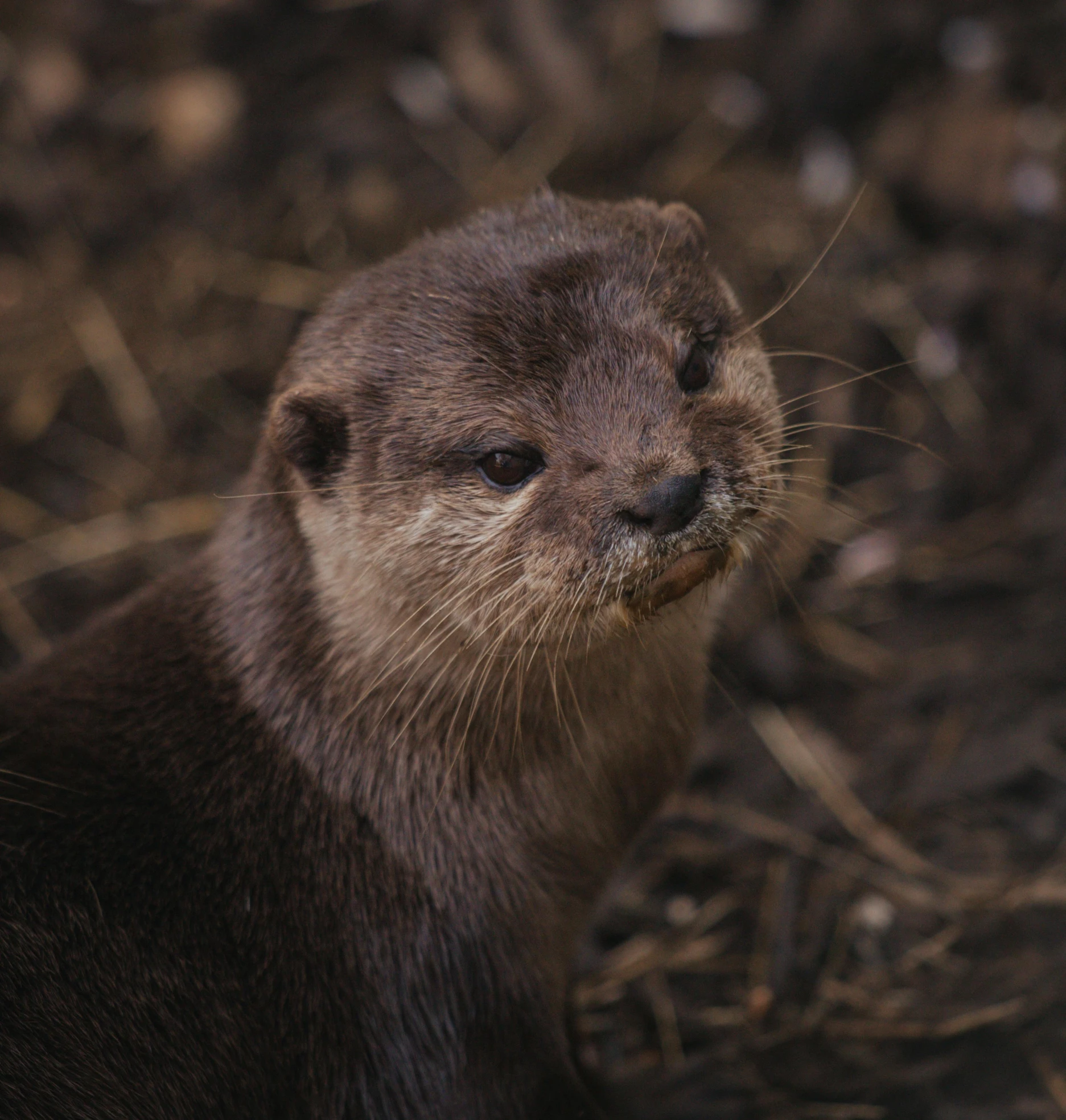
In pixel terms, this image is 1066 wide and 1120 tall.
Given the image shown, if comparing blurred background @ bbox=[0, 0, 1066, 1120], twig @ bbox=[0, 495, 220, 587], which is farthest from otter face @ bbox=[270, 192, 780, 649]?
twig @ bbox=[0, 495, 220, 587]

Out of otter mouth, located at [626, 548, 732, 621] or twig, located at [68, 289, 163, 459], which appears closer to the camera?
otter mouth, located at [626, 548, 732, 621]

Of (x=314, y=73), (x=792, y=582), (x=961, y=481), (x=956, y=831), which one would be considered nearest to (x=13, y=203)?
(x=314, y=73)

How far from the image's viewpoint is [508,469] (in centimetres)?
190

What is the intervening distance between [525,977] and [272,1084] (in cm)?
43

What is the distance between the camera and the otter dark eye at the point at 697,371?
1976mm

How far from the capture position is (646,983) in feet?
9.03

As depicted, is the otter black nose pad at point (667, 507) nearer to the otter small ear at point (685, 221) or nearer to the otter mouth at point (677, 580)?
the otter mouth at point (677, 580)

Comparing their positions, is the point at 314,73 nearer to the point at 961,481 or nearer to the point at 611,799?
the point at 961,481

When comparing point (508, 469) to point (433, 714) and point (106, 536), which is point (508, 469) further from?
point (106, 536)

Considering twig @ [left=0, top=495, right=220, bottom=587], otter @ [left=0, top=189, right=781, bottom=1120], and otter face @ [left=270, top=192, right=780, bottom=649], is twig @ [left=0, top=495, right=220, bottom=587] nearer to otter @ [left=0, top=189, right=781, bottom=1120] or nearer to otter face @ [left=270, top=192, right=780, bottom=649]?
otter @ [left=0, top=189, right=781, bottom=1120]

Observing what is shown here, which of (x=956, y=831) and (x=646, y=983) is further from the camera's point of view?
(x=956, y=831)

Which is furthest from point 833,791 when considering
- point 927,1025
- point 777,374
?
point 777,374

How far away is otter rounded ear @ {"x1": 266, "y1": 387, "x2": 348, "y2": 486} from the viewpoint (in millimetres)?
1992

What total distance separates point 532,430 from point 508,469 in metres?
0.07
